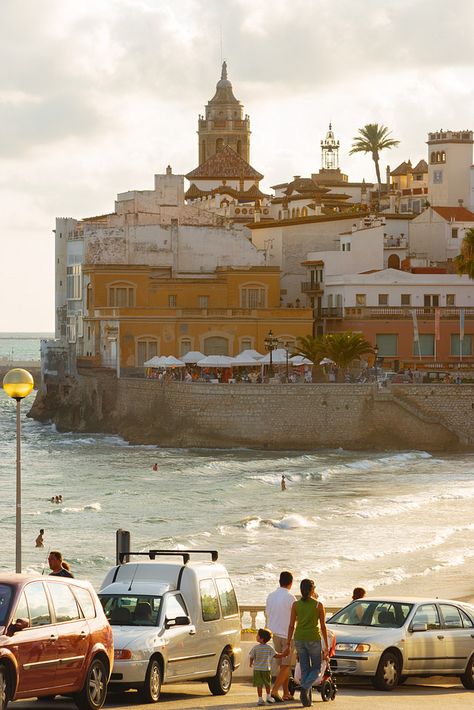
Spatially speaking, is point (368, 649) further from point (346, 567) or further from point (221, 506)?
point (221, 506)

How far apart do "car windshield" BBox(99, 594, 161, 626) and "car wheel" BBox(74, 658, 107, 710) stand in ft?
5.82

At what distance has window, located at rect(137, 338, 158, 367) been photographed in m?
78.1

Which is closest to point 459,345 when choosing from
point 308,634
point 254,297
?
point 254,297

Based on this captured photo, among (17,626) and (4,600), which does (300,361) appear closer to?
(4,600)

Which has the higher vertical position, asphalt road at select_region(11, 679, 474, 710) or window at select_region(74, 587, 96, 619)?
window at select_region(74, 587, 96, 619)

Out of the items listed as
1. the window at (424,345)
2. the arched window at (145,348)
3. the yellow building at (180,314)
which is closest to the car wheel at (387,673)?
the yellow building at (180,314)

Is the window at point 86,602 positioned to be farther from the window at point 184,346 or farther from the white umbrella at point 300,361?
the window at point 184,346

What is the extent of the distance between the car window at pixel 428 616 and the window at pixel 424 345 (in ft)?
190

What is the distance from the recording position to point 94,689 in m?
16.4

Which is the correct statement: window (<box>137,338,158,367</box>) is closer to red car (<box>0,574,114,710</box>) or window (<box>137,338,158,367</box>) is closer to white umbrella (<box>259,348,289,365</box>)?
white umbrella (<box>259,348,289,365</box>)

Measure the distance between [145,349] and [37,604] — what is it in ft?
206

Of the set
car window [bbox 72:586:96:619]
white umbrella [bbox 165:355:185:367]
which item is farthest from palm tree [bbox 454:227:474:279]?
car window [bbox 72:586:96:619]

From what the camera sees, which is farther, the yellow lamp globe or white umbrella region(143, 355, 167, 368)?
white umbrella region(143, 355, 167, 368)

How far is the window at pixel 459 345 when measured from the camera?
259 feet
